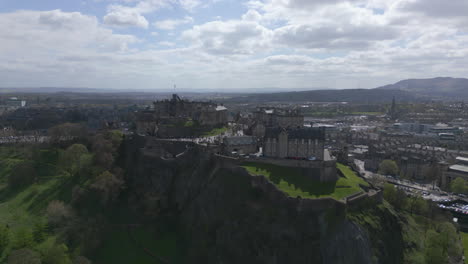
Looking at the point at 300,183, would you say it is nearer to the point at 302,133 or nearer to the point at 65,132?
the point at 302,133

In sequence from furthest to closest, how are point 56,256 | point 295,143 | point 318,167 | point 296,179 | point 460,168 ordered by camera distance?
point 460,168
point 295,143
point 318,167
point 296,179
point 56,256

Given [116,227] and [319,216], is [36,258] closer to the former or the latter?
[116,227]

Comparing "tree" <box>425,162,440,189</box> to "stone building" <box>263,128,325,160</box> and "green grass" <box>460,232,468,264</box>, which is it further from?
"stone building" <box>263,128,325,160</box>

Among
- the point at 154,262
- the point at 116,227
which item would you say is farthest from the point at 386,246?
the point at 116,227

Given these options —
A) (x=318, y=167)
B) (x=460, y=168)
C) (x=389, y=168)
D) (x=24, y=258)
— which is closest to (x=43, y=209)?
(x=24, y=258)

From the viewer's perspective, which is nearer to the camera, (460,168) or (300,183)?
(300,183)

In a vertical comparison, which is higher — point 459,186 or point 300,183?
point 300,183

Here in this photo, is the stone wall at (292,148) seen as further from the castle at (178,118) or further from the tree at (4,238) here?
the tree at (4,238)
